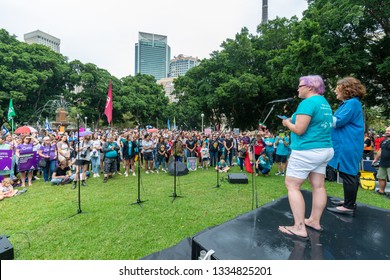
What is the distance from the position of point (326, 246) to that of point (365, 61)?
1387 cm

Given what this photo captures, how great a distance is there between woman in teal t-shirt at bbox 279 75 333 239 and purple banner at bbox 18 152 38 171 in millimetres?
8859

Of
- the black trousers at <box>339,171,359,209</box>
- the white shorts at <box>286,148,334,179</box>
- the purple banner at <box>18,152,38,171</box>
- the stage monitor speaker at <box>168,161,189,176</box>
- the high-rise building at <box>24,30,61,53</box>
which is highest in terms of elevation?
Answer: the high-rise building at <box>24,30,61,53</box>

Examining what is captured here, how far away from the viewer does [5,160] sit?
6.82 metres

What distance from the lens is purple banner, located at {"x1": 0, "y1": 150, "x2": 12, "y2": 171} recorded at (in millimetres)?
6750

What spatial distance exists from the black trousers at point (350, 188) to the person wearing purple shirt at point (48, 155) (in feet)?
30.7

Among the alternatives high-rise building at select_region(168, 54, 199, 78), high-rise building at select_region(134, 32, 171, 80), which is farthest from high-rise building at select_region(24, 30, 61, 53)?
high-rise building at select_region(134, 32, 171, 80)

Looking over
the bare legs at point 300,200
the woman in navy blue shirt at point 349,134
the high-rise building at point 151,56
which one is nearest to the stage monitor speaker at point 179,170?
Answer: the woman in navy blue shirt at point 349,134

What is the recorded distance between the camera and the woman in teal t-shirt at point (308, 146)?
7.41 ft

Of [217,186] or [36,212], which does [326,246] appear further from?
[36,212]

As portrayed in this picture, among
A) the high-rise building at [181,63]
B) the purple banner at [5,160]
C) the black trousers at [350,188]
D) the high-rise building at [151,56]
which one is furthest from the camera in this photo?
the high-rise building at [151,56]

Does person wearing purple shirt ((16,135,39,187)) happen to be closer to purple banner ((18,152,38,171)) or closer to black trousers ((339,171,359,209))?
purple banner ((18,152,38,171))

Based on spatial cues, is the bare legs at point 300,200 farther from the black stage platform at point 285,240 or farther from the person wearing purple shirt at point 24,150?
the person wearing purple shirt at point 24,150

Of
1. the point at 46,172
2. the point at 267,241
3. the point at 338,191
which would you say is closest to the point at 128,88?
the point at 46,172

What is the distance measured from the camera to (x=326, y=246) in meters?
2.19
